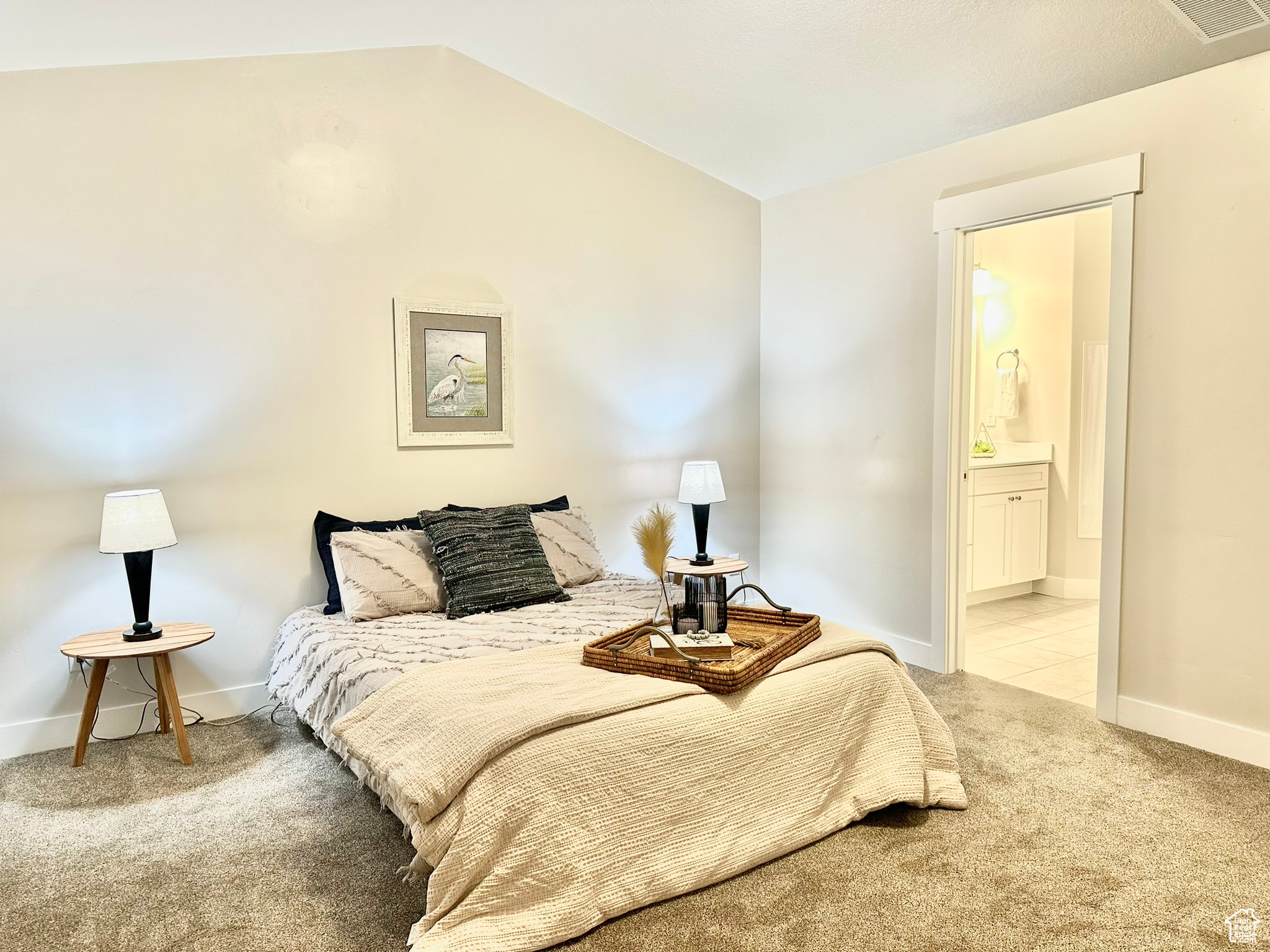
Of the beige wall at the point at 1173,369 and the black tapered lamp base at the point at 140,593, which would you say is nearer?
the beige wall at the point at 1173,369

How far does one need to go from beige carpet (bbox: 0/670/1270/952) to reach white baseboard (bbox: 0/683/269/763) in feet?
0.38

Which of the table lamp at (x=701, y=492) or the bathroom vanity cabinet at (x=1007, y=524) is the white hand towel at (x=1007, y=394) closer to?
the bathroom vanity cabinet at (x=1007, y=524)

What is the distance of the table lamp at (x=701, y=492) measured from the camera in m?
4.30

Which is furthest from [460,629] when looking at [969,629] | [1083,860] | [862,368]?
[969,629]

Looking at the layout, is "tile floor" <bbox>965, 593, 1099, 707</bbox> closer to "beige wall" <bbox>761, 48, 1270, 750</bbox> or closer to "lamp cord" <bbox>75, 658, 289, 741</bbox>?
"beige wall" <bbox>761, 48, 1270, 750</bbox>

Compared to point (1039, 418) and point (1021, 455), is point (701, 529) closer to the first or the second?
point (1021, 455)

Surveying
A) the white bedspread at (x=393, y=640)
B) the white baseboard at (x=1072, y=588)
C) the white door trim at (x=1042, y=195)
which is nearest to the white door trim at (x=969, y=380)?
the white door trim at (x=1042, y=195)

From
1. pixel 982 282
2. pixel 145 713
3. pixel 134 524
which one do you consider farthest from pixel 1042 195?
pixel 145 713

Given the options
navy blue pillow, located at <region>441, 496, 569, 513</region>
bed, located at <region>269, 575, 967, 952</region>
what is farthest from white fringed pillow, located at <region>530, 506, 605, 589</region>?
bed, located at <region>269, 575, 967, 952</region>

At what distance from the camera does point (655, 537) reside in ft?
12.4

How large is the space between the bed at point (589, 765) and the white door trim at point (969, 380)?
1126 millimetres

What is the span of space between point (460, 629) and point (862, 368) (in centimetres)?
242

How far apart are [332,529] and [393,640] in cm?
89

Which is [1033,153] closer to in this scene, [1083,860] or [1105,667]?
[1105,667]
